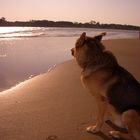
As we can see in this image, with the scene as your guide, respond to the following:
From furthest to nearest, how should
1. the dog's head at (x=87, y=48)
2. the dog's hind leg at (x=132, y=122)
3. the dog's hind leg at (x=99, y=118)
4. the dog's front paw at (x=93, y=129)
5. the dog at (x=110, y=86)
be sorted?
1. the dog's front paw at (x=93, y=129)
2. the dog's hind leg at (x=99, y=118)
3. the dog's head at (x=87, y=48)
4. the dog at (x=110, y=86)
5. the dog's hind leg at (x=132, y=122)

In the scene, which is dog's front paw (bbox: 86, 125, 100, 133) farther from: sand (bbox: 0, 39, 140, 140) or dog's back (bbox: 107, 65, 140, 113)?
dog's back (bbox: 107, 65, 140, 113)

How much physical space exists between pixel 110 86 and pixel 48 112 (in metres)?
1.97

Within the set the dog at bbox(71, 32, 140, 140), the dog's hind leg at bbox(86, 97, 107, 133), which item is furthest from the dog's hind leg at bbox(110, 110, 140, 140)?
the dog's hind leg at bbox(86, 97, 107, 133)

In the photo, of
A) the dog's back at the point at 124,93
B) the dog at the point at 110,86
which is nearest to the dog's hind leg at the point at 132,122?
the dog at the point at 110,86

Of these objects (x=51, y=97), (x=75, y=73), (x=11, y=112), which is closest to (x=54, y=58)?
(x=75, y=73)

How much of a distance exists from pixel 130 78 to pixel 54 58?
42.1ft

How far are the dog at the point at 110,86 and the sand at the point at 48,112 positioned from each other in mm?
459

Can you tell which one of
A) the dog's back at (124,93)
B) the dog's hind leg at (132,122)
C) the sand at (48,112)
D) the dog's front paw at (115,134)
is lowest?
the sand at (48,112)

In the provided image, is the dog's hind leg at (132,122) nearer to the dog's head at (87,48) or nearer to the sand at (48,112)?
the sand at (48,112)

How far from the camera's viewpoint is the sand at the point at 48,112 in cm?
650

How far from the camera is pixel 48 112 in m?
7.64

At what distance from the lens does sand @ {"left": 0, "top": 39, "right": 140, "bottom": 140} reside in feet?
21.3

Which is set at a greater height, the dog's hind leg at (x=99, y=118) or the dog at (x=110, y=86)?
the dog at (x=110, y=86)

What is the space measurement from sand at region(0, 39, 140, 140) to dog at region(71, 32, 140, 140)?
0.46 m
